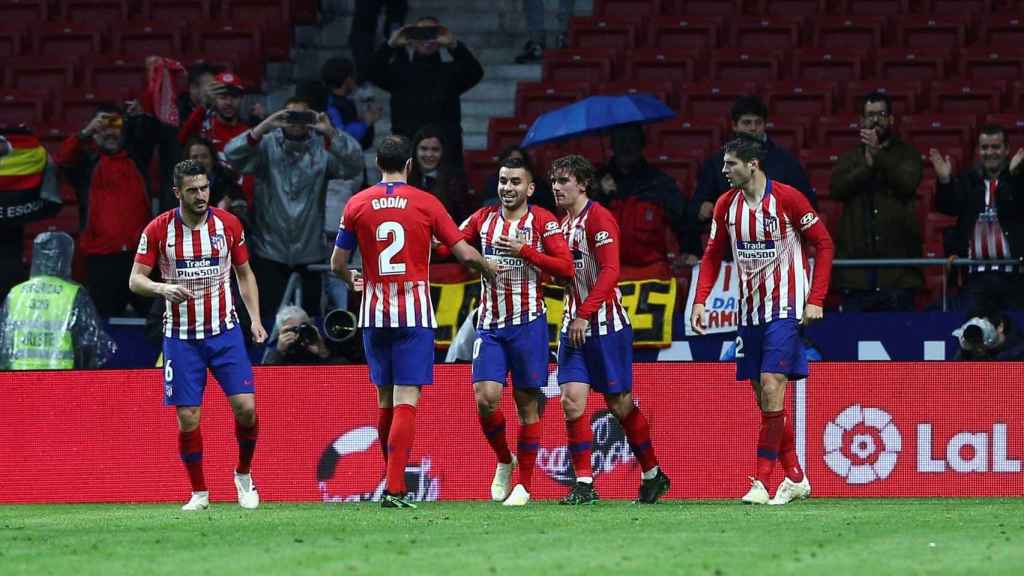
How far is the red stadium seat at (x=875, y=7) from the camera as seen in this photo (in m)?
18.4

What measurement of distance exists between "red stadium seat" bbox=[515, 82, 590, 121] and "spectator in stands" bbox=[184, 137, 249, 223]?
393 centimetres

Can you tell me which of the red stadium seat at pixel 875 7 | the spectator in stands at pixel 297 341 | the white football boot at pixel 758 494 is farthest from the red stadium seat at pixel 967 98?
the white football boot at pixel 758 494

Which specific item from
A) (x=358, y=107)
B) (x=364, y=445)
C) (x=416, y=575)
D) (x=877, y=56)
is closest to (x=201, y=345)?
(x=364, y=445)

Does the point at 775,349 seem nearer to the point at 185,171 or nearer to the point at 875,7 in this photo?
the point at 185,171

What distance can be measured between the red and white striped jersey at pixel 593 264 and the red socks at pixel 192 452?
2.24 m

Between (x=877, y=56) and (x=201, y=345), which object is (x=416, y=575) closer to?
(x=201, y=345)

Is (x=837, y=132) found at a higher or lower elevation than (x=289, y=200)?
higher

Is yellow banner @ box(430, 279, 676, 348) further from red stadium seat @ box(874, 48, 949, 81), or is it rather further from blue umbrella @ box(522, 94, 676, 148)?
red stadium seat @ box(874, 48, 949, 81)

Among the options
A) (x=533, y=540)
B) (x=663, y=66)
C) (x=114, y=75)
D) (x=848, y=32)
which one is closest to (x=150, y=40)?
(x=114, y=75)

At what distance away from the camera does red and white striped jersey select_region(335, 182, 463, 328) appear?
1036cm

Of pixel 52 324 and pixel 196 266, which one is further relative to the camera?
pixel 52 324

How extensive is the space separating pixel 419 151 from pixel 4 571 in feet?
23.7

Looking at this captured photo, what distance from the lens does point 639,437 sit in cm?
1132

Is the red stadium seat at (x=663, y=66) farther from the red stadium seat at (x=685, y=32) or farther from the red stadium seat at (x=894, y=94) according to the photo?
the red stadium seat at (x=894, y=94)
